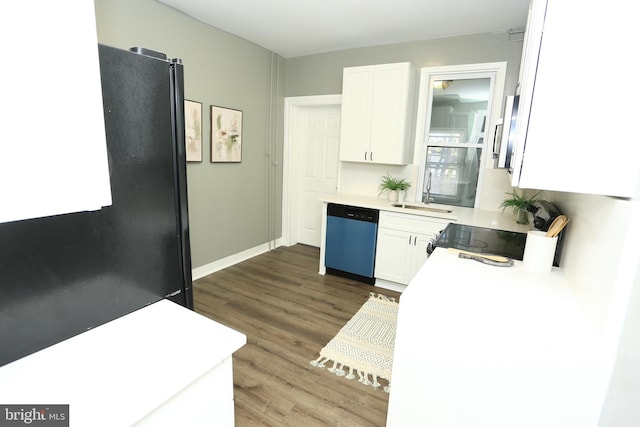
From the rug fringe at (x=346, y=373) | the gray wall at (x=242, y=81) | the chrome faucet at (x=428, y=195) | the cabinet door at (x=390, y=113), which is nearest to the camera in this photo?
the rug fringe at (x=346, y=373)

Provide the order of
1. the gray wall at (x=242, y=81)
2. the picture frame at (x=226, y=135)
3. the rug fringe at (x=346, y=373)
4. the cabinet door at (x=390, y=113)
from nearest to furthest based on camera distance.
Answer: the rug fringe at (x=346, y=373)
the gray wall at (x=242, y=81)
the cabinet door at (x=390, y=113)
the picture frame at (x=226, y=135)

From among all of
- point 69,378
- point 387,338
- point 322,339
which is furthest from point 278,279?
point 69,378

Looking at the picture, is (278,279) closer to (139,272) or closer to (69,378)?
(139,272)

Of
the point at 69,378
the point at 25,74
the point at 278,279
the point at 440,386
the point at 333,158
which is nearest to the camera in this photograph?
the point at 25,74

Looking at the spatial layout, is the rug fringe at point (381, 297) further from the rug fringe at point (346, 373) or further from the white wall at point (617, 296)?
the white wall at point (617, 296)

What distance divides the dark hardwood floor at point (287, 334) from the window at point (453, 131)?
143 centimetres

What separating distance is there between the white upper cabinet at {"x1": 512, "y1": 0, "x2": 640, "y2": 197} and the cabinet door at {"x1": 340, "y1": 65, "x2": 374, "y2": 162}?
2.55 metres

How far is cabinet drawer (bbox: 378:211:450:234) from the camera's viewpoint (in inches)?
120

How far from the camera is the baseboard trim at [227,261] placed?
138 inches

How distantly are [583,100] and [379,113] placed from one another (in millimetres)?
2623

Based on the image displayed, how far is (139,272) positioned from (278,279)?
2.48 meters

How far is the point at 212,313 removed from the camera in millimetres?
2756

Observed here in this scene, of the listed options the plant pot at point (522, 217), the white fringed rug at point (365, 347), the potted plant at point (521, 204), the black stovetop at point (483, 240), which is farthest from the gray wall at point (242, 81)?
the white fringed rug at point (365, 347)

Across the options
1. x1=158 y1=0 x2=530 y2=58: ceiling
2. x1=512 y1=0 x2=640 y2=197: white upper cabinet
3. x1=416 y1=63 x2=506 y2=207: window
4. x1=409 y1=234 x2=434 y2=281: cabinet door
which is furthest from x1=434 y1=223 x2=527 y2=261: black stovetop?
x1=158 y1=0 x2=530 y2=58: ceiling
